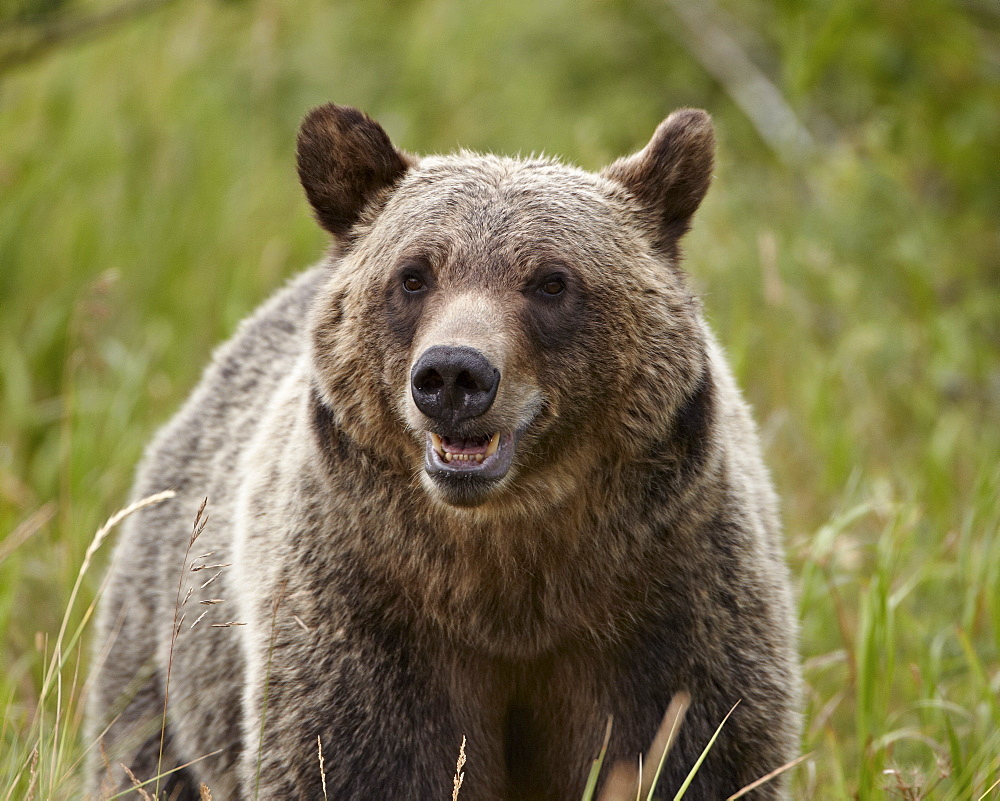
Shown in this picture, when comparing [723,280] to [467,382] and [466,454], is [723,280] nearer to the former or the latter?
[466,454]

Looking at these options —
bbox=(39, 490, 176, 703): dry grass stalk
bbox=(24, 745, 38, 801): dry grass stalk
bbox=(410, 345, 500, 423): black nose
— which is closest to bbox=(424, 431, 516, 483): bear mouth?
bbox=(410, 345, 500, 423): black nose

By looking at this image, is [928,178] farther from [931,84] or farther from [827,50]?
[827,50]

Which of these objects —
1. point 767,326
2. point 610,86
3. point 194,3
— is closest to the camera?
point 767,326

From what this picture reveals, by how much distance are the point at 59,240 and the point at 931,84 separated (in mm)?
4525

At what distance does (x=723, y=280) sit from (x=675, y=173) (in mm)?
3343

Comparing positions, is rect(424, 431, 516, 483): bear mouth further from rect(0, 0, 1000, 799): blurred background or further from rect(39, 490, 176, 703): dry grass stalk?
rect(0, 0, 1000, 799): blurred background

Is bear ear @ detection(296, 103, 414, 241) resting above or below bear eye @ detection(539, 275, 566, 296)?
above

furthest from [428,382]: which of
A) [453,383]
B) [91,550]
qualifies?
[91,550]

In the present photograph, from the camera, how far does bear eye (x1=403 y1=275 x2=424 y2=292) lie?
3.39 m

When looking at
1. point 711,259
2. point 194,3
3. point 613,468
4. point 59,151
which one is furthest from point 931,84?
point 194,3

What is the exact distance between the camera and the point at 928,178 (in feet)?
27.2

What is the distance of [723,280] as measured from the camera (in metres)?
6.94

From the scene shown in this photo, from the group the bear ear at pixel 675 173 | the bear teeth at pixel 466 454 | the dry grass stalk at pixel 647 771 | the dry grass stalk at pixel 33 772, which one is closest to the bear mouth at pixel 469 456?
the bear teeth at pixel 466 454

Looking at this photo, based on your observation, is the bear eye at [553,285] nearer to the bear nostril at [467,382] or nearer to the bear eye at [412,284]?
the bear eye at [412,284]
